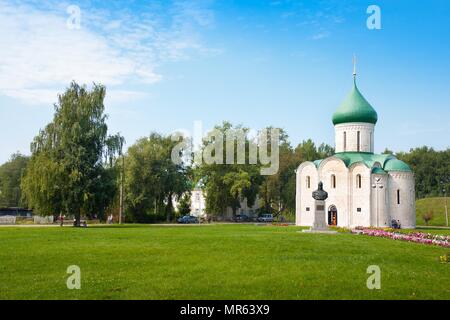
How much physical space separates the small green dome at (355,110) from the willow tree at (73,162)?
22.4m

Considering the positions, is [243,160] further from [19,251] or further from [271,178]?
[19,251]

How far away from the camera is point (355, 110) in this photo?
160 feet

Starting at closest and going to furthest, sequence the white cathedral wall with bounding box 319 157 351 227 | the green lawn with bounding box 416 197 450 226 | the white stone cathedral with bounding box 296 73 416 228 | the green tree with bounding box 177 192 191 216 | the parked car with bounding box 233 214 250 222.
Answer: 1. the white stone cathedral with bounding box 296 73 416 228
2. the white cathedral wall with bounding box 319 157 351 227
3. the parked car with bounding box 233 214 250 222
4. the green tree with bounding box 177 192 191 216
5. the green lawn with bounding box 416 197 450 226

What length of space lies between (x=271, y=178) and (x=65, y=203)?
1233 inches

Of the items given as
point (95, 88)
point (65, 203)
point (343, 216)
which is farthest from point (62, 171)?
point (343, 216)

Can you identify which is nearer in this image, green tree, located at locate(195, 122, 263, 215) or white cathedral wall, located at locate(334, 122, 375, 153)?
white cathedral wall, located at locate(334, 122, 375, 153)

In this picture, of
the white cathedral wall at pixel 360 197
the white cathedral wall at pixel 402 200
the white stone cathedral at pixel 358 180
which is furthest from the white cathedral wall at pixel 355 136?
the white cathedral wall at pixel 402 200

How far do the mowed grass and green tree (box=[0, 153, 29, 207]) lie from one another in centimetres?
7253

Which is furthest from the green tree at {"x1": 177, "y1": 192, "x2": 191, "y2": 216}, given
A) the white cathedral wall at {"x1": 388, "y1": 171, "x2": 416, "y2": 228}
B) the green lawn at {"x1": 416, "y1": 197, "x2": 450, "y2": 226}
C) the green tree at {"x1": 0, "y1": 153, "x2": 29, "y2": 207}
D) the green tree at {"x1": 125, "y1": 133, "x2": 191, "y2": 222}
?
the green tree at {"x1": 0, "y1": 153, "x2": 29, "y2": 207}

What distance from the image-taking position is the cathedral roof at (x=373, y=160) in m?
47.5

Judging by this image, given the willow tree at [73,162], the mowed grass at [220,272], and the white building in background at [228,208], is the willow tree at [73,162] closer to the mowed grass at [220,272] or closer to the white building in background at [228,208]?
the mowed grass at [220,272]

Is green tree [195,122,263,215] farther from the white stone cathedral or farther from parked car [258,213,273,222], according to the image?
the white stone cathedral

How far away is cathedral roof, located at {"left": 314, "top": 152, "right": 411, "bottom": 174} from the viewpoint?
47.5 metres
